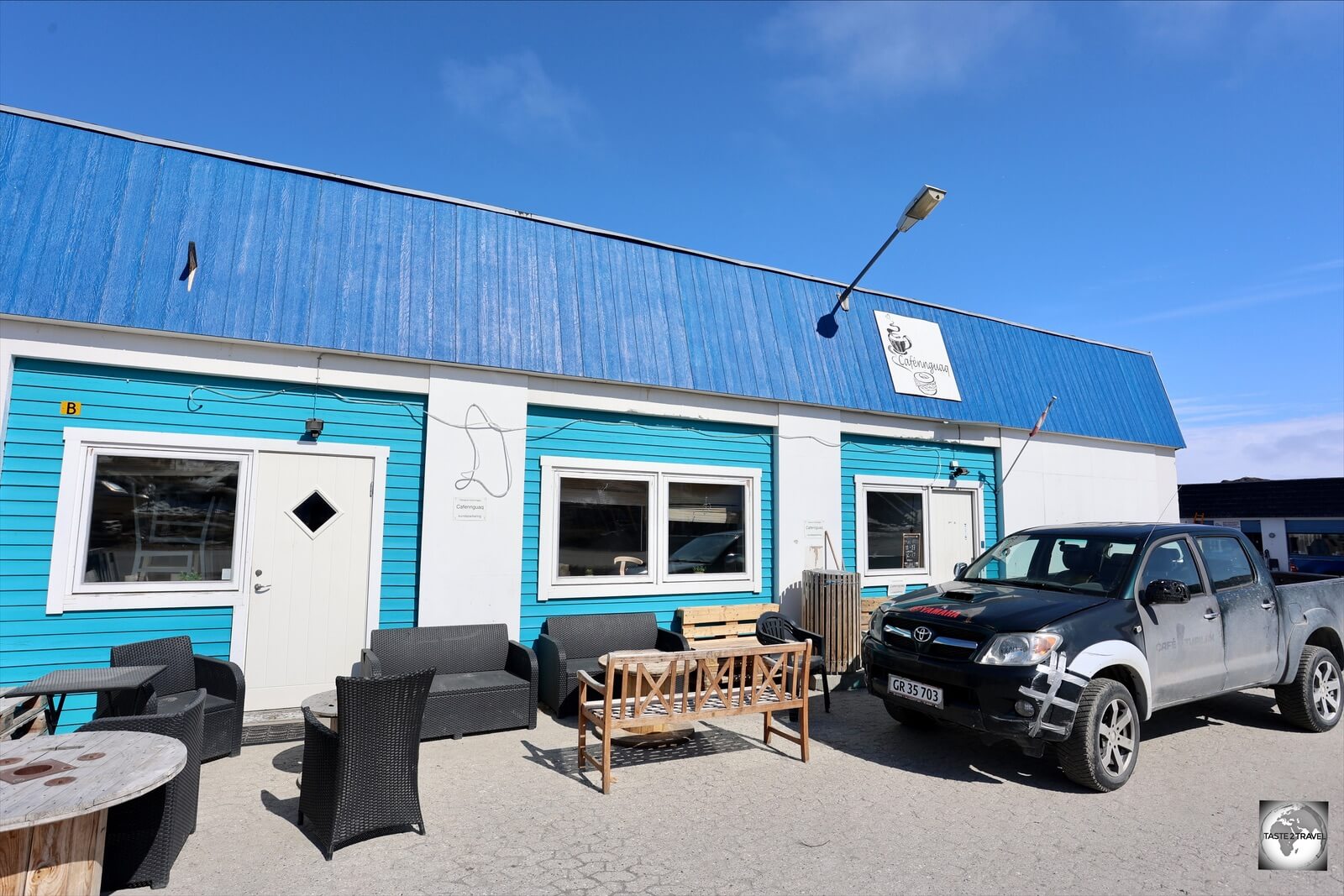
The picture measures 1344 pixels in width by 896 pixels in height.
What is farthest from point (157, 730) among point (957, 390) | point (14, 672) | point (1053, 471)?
point (1053, 471)

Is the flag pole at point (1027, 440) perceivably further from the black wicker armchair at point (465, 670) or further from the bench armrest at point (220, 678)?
the bench armrest at point (220, 678)

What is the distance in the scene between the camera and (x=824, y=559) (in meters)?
9.15

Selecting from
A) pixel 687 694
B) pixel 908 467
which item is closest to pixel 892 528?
pixel 908 467

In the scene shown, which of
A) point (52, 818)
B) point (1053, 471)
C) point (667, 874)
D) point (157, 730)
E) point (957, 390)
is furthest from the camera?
point (1053, 471)

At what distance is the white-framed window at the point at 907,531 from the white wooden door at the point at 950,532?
12 millimetres

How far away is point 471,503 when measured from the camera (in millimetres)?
7043

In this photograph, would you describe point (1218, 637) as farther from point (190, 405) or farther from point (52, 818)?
point (190, 405)

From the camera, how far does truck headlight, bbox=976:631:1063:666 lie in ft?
16.1

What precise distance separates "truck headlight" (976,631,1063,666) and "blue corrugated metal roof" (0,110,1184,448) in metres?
4.30

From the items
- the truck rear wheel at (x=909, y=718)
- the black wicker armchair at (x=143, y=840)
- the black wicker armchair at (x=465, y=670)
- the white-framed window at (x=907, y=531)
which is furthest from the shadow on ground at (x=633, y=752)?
the white-framed window at (x=907, y=531)

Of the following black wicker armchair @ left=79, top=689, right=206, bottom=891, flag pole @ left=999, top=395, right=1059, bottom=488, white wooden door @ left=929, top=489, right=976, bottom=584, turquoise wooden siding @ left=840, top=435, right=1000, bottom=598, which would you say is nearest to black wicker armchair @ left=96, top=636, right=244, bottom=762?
black wicker armchair @ left=79, top=689, right=206, bottom=891

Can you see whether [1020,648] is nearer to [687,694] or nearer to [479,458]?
[687,694]

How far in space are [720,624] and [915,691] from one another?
320 centimetres

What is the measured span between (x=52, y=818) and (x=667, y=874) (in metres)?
2.61
